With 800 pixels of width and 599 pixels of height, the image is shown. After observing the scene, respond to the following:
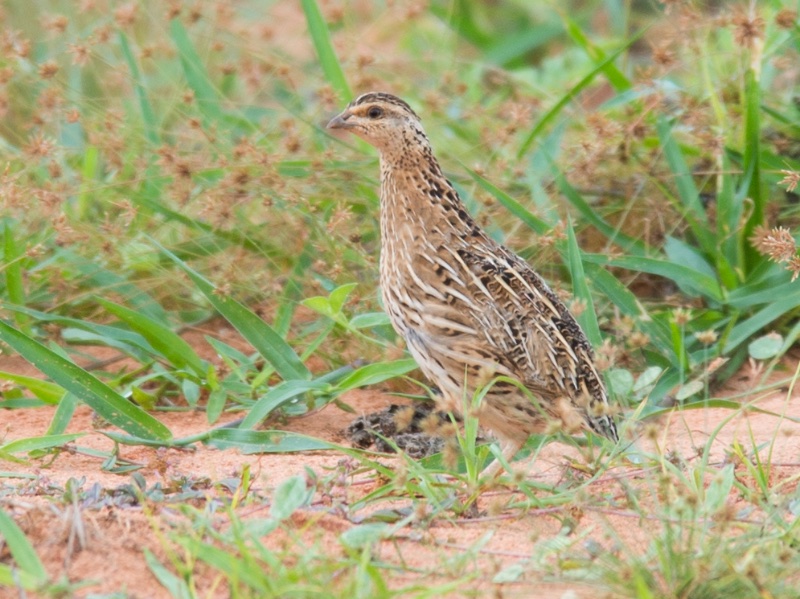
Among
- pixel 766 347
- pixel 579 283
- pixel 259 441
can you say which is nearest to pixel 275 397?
pixel 259 441

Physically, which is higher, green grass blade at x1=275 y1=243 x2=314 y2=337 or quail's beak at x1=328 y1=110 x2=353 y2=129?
quail's beak at x1=328 y1=110 x2=353 y2=129

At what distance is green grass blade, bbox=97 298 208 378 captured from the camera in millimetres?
5102

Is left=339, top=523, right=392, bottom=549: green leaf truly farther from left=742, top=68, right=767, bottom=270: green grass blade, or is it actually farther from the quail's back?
left=742, top=68, right=767, bottom=270: green grass blade

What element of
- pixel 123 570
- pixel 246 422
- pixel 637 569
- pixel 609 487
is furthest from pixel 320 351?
pixel 637 569

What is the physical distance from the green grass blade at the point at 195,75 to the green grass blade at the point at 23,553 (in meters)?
3.27

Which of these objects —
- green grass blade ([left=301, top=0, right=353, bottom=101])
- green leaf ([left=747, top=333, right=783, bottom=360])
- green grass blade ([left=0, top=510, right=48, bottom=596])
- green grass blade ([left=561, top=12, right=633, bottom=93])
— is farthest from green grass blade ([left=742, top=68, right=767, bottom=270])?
green grass blade ([left=0, top=510, right=48, bottom=596])

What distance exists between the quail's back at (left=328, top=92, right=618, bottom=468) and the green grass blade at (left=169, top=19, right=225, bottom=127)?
66.7 inches

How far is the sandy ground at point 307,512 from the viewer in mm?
3285

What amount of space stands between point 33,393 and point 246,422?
1.05m

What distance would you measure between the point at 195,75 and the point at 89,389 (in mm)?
2257

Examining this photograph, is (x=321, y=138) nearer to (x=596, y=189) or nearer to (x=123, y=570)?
(x=596, y=189)

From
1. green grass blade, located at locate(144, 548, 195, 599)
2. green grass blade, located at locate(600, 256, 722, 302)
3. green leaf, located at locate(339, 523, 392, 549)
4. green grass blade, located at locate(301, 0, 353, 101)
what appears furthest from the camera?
green grass blade, located at locate(301, 0, 353, 101)

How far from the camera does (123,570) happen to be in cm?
328

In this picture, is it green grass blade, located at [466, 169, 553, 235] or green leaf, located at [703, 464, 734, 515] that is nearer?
green leaf, located at [703, 464, 734, 515]
